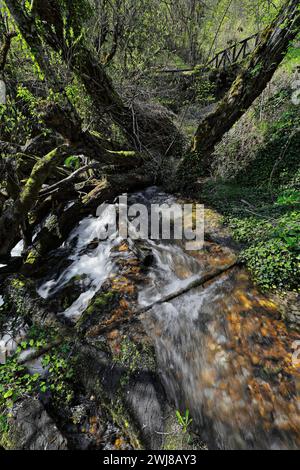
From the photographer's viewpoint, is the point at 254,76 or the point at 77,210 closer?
the point at 254,76

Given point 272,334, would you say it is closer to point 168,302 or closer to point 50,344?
point 168,302

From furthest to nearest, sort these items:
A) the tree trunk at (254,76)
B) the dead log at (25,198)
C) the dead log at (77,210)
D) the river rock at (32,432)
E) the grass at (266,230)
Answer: the dead log at (77,210), the tree trunk at (254,76), the dead log at (25,198), the grass at (266,230), the river rock at (32,432)

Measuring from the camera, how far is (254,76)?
512 centimetres

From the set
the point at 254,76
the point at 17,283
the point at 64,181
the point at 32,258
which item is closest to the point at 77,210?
the point at 64,181

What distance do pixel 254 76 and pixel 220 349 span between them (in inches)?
231

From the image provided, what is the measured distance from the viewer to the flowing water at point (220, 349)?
2.03 meters

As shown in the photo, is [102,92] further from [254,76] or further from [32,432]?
[32,432]

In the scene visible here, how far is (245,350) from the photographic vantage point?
8.54ft

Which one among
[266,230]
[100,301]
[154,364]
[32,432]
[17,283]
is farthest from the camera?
[266,230]

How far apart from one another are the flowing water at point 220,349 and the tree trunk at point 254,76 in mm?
3280

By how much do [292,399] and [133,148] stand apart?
6.56 metres

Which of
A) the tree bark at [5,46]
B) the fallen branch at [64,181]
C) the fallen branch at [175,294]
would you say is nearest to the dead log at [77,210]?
the fallen branch at [64,181]

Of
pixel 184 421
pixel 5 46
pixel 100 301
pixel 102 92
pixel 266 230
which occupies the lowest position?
pixel 184 421

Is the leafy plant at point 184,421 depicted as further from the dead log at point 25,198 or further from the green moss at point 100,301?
the dead log at point 25,198
